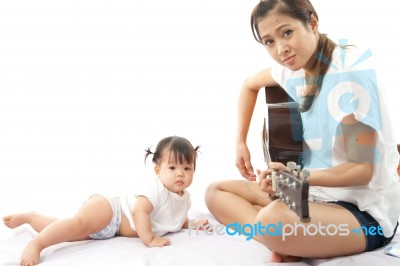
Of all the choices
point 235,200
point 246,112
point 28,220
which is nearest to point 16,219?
point 28,220

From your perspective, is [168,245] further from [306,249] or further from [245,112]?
[245,112]

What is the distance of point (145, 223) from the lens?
3.68ft

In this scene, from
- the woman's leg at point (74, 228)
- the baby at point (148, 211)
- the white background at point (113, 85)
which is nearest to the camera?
the woman's leg at point (74, 228)

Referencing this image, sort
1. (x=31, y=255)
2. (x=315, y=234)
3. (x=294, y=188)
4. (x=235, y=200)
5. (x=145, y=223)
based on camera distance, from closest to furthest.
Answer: (x=294, y=188) < (x=315, y=234) < (x=31, y=255) < (x=145, y=223) < (x=235, y=200)

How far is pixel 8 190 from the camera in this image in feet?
5.51

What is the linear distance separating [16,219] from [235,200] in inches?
24.0

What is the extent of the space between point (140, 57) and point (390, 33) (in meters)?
0.96

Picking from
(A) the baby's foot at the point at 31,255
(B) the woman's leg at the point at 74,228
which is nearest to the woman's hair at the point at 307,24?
(B) the woman's leg at the point at 74,228

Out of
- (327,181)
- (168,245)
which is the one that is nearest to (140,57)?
(168,245)

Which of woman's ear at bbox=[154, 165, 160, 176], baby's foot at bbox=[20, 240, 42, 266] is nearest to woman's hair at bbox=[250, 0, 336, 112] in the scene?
woman's ear at bbox=[154, 165, 160, 176]

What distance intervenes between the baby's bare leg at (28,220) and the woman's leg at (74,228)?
125mm

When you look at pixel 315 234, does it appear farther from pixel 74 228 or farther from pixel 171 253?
pixel 74 228

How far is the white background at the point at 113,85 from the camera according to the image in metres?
1.67

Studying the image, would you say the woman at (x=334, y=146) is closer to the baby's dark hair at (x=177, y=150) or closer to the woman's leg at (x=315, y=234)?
the woman's leg at (x=315, y=234)
